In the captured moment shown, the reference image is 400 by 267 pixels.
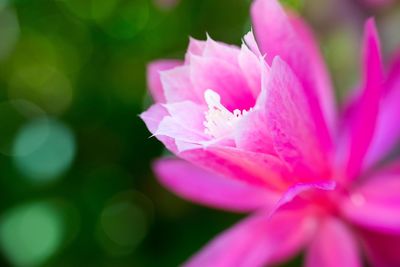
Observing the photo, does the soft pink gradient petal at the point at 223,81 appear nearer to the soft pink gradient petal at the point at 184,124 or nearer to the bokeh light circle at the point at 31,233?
the soft pink gradient petal at the point at 184,124

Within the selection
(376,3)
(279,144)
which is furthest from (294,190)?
(376,3)

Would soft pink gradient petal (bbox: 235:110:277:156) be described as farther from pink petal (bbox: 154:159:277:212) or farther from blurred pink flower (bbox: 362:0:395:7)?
blurred pink flower (bbox: 362:0:395:7)

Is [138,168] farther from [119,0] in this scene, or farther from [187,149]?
[187,149]

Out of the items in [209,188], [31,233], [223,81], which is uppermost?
[223,81]

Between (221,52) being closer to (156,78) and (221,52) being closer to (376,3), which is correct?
(156,78)

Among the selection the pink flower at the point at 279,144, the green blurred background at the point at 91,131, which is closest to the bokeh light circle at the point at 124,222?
the green blurred background at the point at 91,131

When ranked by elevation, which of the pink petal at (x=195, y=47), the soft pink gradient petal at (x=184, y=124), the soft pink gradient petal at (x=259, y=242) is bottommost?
→ the soft pink gradient petal at (x=259, y=242)
